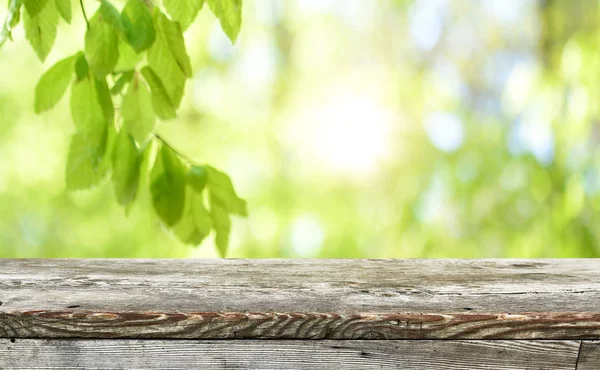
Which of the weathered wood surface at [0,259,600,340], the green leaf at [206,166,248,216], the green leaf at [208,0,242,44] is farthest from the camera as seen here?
the green leaf at [206,166,248,216]

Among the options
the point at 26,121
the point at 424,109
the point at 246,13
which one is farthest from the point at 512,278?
the point at 26,121

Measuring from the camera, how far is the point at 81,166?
0.77 m

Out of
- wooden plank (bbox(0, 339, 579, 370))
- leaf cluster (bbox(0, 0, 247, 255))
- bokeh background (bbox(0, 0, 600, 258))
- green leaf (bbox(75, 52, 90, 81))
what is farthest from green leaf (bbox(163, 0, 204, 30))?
bokeh background (bbox(0, 0, 600, 258))

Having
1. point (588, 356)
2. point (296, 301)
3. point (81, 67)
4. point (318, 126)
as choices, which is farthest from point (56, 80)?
point (318, 126)

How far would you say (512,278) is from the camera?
0.78m

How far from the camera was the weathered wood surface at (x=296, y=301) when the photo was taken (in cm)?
59

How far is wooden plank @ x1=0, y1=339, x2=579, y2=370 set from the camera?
59 centimetres

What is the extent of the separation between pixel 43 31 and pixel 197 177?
213 mm

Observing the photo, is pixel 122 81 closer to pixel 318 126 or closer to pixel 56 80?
pixel 56 80

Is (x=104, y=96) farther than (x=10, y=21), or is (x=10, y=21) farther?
(x=104, y=96)

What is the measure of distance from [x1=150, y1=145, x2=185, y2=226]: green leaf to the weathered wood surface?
7 centimetres

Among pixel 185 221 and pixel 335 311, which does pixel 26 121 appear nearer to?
pixel 185 221

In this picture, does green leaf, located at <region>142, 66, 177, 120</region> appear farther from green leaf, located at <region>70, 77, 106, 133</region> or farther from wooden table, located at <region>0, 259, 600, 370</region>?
wooden table, located at <region>0, 259, 600, 370</region>

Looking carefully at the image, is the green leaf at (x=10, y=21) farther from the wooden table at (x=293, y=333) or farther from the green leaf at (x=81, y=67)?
the wooden table at (x=293, y=333)
